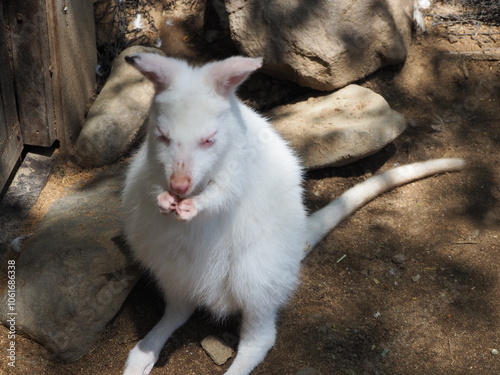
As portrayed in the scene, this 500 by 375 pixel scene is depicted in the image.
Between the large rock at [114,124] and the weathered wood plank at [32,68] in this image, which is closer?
the weathered wood plank at [32,68]

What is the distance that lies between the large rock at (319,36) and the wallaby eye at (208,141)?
6.71 feet

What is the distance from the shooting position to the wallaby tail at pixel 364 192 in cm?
356

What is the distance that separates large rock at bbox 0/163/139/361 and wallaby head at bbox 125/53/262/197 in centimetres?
90

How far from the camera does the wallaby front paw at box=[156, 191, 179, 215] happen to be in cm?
254

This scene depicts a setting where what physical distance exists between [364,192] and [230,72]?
5.10ft

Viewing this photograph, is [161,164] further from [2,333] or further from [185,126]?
[2,333]

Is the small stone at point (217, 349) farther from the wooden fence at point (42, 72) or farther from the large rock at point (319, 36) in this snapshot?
the large rock at point (319, 36)

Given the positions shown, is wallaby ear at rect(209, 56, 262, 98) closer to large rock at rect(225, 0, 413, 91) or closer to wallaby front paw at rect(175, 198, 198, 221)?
wallaby front paw at rect(175, 198, 198, 221)

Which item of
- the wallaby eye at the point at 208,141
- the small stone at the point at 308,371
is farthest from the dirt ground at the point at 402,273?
the wallaby eye at the point at 208,141

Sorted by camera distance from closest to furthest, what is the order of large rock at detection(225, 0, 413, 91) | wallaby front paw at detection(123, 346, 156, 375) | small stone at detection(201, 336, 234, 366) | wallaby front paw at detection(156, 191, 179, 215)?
1. wallaby front paw at detection(156, 191, 179, 215)
2. wallaby front paw at detection(123, 346, 156, 375)
3. small stone at detection(201, 336, 234, 366)
4. large rock at detection(225, 0, 413, 91)

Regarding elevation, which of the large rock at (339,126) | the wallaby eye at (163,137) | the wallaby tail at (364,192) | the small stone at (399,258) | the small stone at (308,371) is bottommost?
the small stone at (308,371)

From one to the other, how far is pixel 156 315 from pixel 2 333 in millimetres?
772

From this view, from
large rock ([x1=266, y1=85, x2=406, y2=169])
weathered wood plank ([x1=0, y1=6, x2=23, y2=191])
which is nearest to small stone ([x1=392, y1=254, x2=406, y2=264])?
large rock ([x1=266, y1=85, x2=406, y2=169])

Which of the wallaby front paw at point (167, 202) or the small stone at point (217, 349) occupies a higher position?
the wallaby front paw at point (167, 202)
